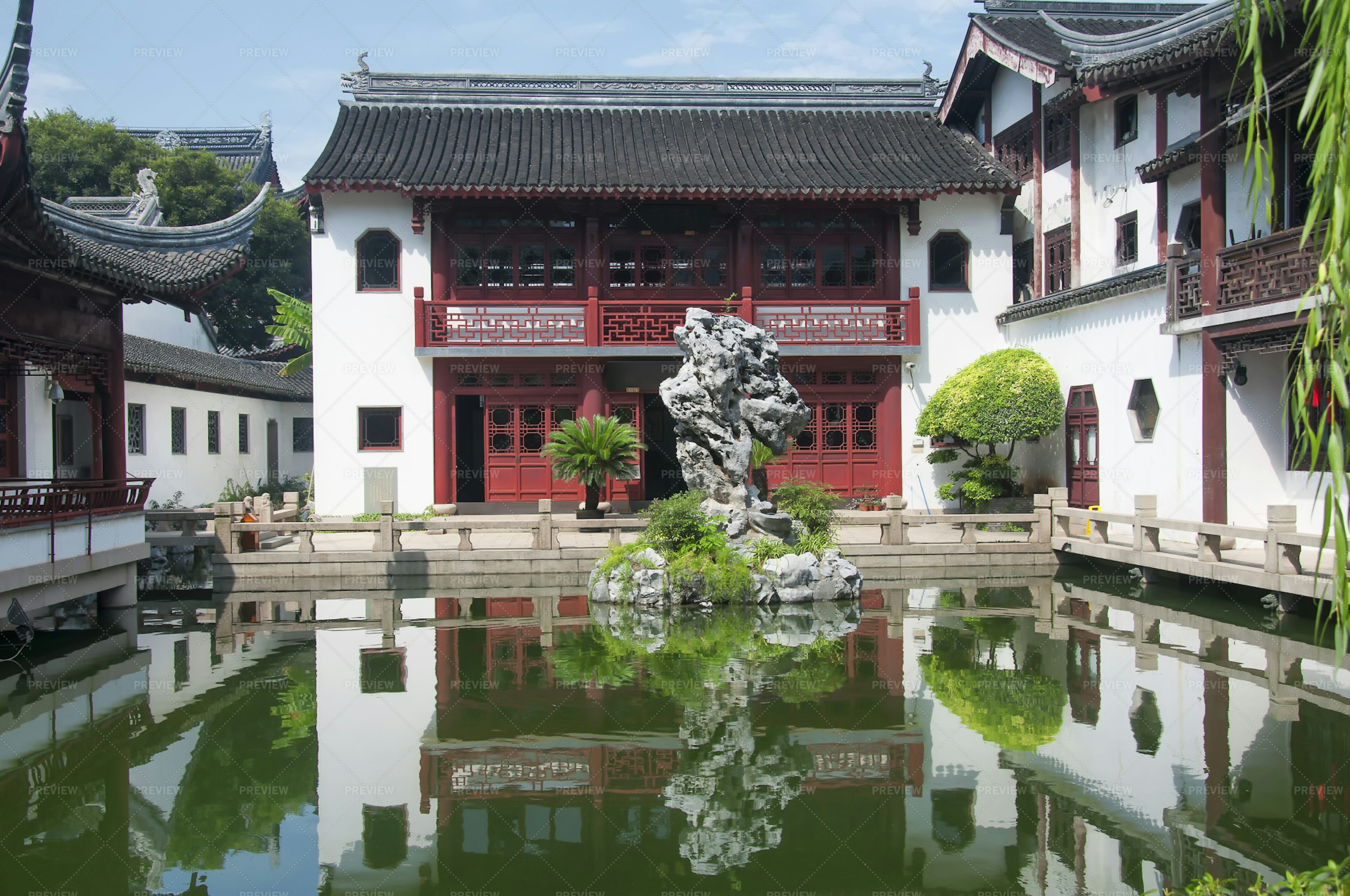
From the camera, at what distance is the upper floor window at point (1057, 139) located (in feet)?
54.6

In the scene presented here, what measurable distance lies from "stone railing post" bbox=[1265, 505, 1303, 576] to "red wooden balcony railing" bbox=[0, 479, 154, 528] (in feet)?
38.2

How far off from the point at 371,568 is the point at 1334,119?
1143 centimetres

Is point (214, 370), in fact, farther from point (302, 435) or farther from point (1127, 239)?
point (1127, 239)

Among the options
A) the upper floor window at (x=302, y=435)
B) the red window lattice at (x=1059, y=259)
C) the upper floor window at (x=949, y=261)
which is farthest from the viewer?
the upper floor window at (x=302, y=435)

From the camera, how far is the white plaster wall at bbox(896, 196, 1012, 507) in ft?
57.7

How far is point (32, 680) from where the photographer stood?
319 inches

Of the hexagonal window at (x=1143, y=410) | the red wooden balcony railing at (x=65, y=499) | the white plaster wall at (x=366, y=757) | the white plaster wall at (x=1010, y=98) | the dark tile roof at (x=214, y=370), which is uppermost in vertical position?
the white plaster wall at (x=1010, y=98)

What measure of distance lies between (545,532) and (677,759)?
685 cm

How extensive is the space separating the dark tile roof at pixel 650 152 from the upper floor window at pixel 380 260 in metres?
1.06

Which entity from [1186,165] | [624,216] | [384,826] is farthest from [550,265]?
[384,826]

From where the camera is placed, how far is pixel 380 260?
17031mm

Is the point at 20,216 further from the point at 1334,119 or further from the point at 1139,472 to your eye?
the point at 1139,472

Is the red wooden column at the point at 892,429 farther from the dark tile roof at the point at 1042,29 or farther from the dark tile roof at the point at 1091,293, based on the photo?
the dark tile roof at the point at 1042,29

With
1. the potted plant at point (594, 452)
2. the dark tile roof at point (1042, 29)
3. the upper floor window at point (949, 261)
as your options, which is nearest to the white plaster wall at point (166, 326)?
the potted plant at point (594, 452)
